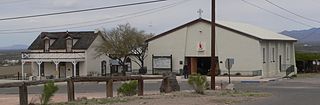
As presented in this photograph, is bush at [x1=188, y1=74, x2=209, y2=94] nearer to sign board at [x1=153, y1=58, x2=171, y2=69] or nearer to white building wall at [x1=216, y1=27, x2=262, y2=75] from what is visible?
white building wall at [x1=216, y1=27, x2=262, y2=75]

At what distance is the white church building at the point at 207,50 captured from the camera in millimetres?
66688

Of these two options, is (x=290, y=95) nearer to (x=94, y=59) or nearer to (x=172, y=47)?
(x=172, y=47)

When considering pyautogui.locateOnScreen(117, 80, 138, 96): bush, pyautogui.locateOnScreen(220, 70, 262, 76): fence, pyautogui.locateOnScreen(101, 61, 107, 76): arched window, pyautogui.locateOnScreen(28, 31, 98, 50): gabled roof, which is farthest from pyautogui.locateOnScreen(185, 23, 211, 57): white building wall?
pyautogui.locateOnScreen(117, 80, 138, 96): bush

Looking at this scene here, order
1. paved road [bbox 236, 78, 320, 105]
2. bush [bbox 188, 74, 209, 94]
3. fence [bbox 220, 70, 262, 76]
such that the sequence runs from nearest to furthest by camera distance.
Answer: paved road [bbox 236, 78, 320, 105]
bush [bbox 188, 74, 209, 94]
fence [bbox 220, 70, 262, 76]

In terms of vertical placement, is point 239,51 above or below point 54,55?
above

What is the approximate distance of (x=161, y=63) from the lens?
231 feet

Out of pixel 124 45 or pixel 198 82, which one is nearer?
pixel 198 82

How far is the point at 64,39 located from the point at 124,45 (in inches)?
351

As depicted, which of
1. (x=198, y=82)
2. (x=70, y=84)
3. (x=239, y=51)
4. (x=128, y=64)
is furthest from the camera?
(x=128, y=64)

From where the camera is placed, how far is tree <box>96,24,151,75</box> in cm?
7238

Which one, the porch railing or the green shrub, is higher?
the porch railing

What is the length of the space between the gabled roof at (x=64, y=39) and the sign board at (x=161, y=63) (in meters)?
9.60

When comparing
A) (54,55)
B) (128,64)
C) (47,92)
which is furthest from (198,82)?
(54,55)

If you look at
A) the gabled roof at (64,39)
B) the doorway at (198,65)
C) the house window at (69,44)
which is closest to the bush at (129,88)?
A: the doorway at (198,65)
